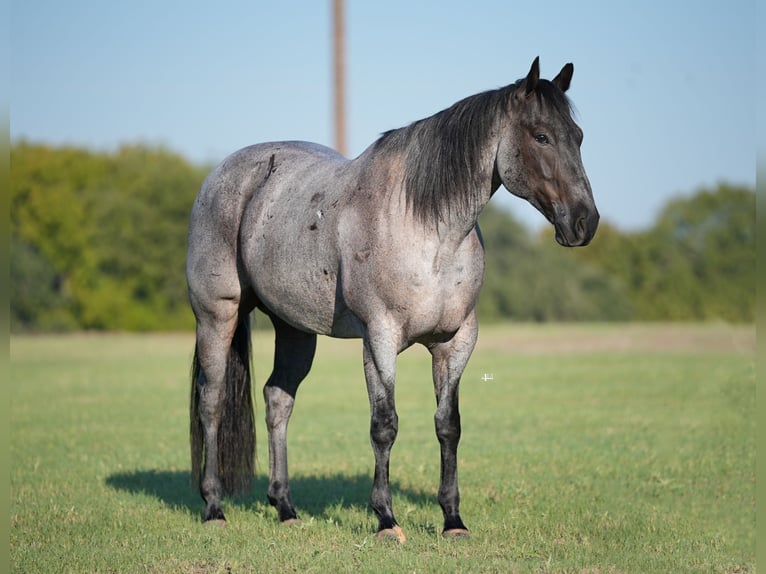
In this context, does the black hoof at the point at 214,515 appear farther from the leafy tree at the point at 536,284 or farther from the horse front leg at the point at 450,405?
the leafy tree at the point at 536,284

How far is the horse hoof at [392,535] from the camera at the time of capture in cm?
600

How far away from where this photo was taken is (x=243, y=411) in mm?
7668

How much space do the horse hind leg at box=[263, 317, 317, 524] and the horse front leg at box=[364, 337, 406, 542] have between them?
1366mm

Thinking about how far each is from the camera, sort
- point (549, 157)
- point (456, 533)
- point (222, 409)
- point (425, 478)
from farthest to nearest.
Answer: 1. point (425, 478)
2. point (222, 409)
3. point (456, 533)
4. point (549, 157)

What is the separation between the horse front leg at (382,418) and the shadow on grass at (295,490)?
123 centimetres

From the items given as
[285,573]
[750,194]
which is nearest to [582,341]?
[285,573]

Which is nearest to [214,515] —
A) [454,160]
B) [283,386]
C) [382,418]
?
[283,386]

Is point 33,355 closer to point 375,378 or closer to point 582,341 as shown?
point 582,341

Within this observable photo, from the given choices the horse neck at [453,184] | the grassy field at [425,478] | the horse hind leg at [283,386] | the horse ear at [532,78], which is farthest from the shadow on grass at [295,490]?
the horse ear at [532,78]

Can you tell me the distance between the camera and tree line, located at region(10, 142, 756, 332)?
38.5 m

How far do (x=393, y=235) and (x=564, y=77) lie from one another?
1.40 m

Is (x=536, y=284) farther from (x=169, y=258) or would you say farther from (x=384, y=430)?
(x=384, y=430)

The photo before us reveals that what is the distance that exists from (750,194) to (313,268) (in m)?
49.4

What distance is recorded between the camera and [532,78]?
18.5ft
